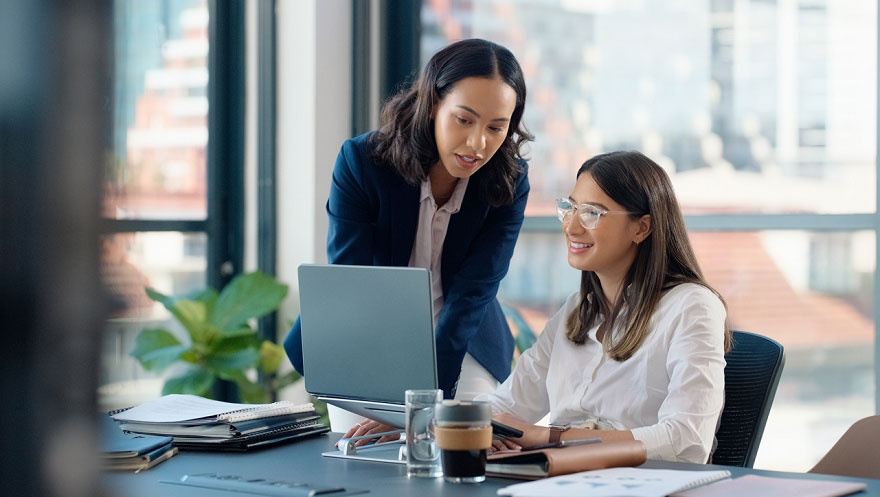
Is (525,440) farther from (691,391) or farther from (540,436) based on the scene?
(691,391)

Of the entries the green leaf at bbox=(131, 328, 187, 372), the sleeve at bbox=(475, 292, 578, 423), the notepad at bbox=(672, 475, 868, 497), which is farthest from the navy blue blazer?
the green leaf at bbox=(131, 328, 187, 372)

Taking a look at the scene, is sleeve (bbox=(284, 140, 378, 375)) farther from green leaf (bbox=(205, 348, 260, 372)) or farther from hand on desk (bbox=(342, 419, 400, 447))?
green leaf (bbox=(205, 348, 260, 372))

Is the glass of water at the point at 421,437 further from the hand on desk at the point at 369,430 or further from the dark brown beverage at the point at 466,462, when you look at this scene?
the hand on desk at the point at 369,430

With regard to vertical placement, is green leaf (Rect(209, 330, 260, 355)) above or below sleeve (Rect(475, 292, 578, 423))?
A: below

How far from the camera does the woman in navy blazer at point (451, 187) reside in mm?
2131

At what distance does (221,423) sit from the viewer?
1775 millimetres

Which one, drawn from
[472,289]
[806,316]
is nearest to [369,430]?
[472,289]

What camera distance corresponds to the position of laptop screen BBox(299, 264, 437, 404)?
1584 millimetres

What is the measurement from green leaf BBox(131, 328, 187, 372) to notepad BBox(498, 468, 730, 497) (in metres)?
2.40

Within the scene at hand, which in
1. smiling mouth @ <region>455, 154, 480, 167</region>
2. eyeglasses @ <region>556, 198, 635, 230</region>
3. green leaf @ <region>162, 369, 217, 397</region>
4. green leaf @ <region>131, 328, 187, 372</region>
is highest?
smiling mouth @ <region>455, 154, 480, 167</region>

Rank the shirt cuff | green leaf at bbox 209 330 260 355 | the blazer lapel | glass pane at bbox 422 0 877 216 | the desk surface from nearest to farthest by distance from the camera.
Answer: the desk surface, the shirt cuff, the blazer lapel, glass pane at bbox 422 0 877 216, green leaf at bbox 209 330 260 355

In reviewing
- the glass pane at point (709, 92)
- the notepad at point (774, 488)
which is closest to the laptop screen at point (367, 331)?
the notepad at point (774, 488)

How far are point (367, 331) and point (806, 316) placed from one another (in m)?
2.41

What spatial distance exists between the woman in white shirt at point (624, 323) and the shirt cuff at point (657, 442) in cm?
6
